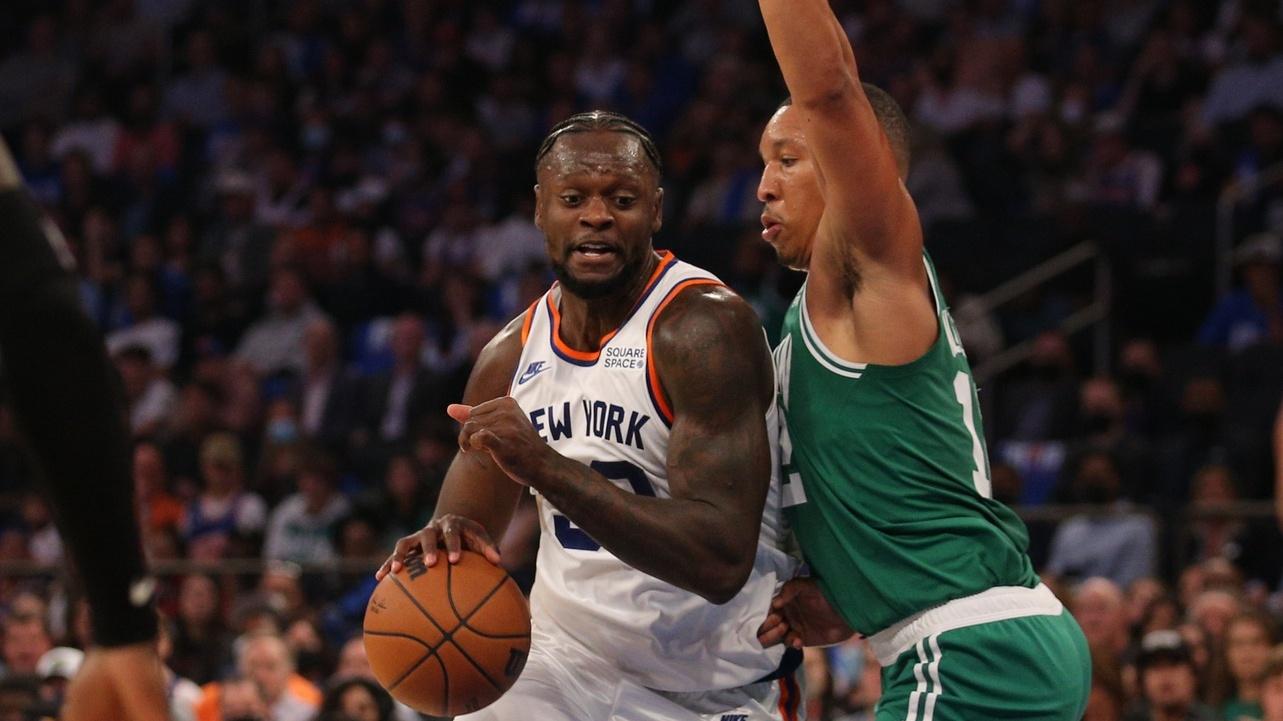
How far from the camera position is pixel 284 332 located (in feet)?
48.3

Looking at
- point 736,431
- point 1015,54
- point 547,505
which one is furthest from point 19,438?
point 1015,54

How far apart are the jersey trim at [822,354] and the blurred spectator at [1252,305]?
7.58 metres

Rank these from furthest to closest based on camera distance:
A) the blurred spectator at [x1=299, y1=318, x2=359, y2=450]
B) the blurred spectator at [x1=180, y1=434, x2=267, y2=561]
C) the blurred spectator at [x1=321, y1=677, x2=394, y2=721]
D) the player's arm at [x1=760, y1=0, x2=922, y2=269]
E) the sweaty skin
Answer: the blurred spectator at [x1=299, y1=318, x2=359, y2=450], the blurred spectator at [x1=180, y1=434, x2=267, y2=561], the blurred spectator at [x1=321, y1=677, x2=394, y2=721], the sweaty skin, the player's arm at [x1=760, y1=0, x2=922, y2=269]

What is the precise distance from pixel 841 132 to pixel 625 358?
2.88 feet

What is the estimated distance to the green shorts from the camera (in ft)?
13.0

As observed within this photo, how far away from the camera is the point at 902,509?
403cm

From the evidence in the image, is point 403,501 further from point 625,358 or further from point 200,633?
point 625,358

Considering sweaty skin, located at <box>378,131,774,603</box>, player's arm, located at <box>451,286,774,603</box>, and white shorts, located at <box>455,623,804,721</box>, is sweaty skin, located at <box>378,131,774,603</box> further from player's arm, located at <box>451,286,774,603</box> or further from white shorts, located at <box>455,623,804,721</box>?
white shorts, located at <box>455,623,804,721</box>

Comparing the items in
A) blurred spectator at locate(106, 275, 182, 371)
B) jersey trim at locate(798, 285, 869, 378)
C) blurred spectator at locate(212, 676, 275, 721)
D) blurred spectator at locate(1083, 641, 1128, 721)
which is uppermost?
jersey trim at locate(798, 285, 869, 378)

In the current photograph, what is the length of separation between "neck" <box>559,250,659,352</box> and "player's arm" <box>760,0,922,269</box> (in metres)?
0.71

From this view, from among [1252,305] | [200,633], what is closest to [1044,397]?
[1252,305]

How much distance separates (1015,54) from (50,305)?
41.6ft

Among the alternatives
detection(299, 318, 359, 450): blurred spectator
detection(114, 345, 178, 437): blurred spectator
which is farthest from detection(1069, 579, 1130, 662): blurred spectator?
detection(114, 345, 178, 437): blurred spectator

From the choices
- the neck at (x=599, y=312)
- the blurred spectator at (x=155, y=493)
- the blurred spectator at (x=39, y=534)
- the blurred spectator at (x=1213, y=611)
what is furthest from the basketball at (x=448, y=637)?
the blurred spectator at (x=39, y=534)
